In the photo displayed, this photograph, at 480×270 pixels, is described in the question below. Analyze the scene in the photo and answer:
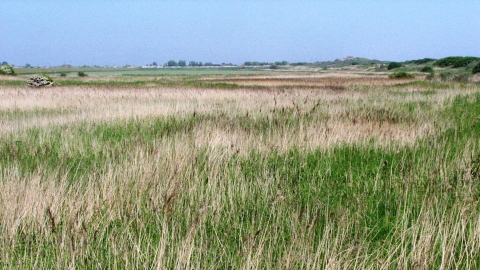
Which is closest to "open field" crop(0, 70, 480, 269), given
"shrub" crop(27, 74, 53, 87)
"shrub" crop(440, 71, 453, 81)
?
"shrub" crop(27, 74, 53, 87)

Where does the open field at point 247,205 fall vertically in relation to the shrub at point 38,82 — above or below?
below

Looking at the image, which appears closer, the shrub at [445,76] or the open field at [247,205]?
the open field at [247,205]

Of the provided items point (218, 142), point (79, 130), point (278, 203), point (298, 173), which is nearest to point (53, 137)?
point (79, 130)

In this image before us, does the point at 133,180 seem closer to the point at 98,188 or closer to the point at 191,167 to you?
the point at 98,188

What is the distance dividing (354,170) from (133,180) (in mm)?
2790

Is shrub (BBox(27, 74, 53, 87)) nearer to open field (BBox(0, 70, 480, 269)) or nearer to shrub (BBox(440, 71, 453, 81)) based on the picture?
open field (BBox(0, 70, 480, 269))

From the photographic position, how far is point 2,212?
3355 millimetres

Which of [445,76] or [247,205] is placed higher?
[445,76]

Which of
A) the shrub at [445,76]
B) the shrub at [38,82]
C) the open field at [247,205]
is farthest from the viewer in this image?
the shrub at [445,76]

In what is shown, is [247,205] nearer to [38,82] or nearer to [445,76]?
[38,82]

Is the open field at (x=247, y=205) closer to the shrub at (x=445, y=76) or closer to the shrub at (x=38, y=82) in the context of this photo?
the shrub at (x=38, y=82)

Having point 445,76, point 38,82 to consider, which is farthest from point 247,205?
point 445,76

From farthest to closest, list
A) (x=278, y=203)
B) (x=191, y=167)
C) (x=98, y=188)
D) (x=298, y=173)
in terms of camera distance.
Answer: (x=298, y=173) → (x=191, y=167) → (x=98, y=188) → (x=278, y=203)

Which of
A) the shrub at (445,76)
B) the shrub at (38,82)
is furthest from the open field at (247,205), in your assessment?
the shrub at (445,76)
